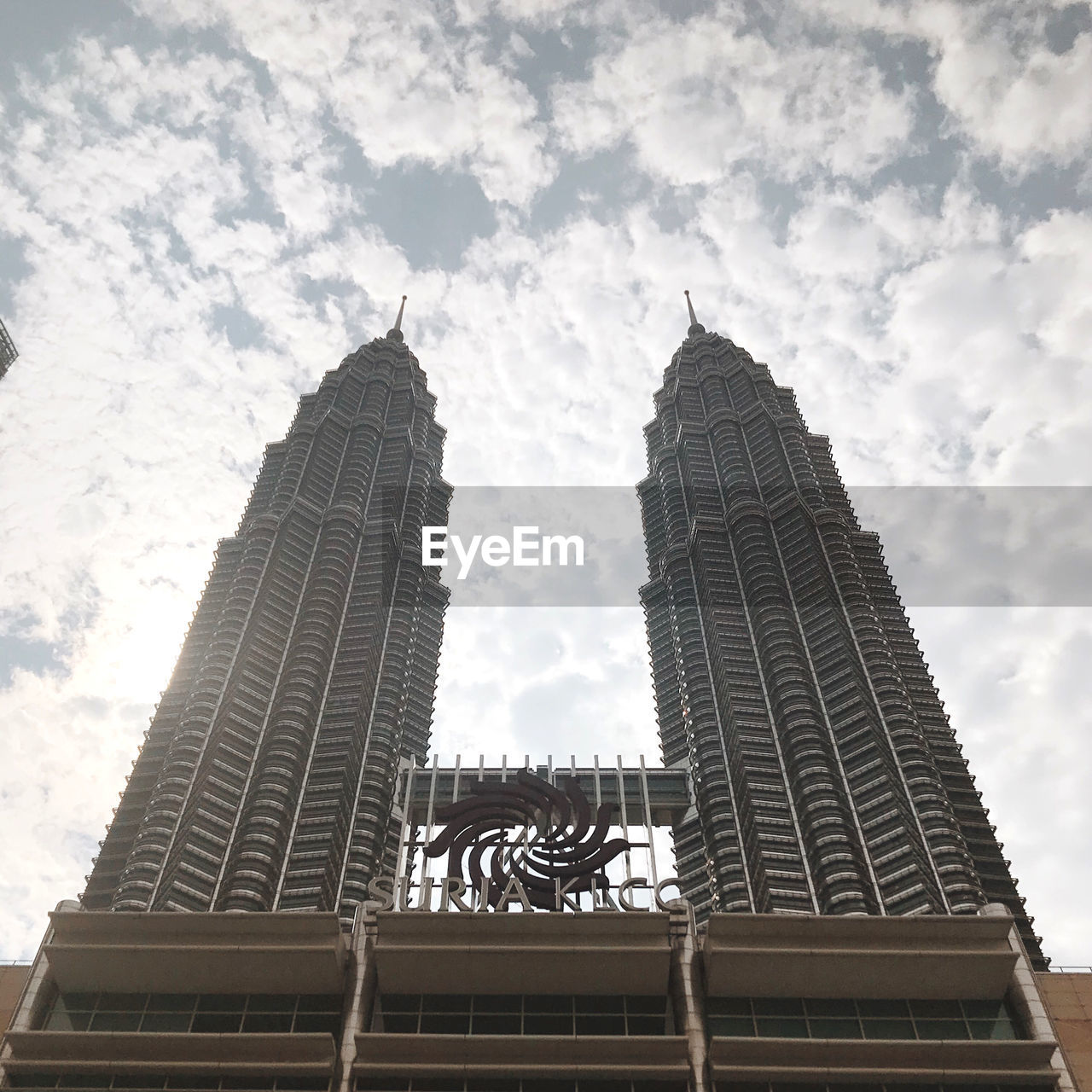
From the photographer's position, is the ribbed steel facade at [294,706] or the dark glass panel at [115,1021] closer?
the dark glass panel at [115,1021]

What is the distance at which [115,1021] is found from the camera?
48156mm

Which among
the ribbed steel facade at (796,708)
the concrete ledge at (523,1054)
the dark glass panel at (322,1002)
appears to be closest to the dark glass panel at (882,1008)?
the concrete ledge at (523,1054)

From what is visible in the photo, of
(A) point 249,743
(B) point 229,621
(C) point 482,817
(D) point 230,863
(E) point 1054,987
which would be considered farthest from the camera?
(B) point 229,621

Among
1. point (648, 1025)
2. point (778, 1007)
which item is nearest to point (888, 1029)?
point (778, 1007)

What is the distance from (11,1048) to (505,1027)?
70.8 ft

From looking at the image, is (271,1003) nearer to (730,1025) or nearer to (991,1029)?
(730,1025)

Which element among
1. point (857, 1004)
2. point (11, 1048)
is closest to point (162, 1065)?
point (11, 1048)

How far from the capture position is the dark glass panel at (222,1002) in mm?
48500

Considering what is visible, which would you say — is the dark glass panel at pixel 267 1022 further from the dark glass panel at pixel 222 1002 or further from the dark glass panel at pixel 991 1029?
the dark glass panel at pixel 991 1029

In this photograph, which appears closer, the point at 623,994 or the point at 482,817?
the point at 623,994

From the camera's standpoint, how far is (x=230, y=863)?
118500 millimetres

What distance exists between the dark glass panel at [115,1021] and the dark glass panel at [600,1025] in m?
19.8

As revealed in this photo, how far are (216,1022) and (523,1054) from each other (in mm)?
13979

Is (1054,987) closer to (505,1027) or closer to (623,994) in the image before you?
(623,994)
